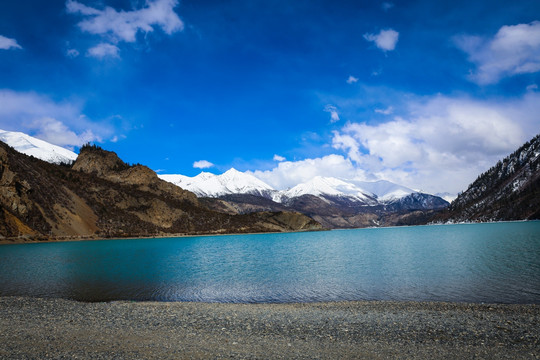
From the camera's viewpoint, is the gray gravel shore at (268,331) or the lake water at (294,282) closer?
the gray gravel shore at (268,331)

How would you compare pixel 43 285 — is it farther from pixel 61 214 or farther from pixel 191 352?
pixel 61 214

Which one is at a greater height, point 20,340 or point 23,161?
point 23,161

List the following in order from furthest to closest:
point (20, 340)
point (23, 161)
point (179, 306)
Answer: point (23, 161)
point (179, 306)
point (20, 340)

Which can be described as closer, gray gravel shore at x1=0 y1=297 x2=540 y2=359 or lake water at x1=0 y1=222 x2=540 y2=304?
gray gravel shore at x1=0 y1=297 x2=540 y2=359

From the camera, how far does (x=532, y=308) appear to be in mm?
23469

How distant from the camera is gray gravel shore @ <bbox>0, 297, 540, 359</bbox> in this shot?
15.0m

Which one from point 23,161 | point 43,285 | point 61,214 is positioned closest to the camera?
point 43,285

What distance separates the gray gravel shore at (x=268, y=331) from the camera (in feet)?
49.3

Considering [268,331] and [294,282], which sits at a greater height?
[268,331]

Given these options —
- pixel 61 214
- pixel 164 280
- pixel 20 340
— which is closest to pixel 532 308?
pixel 20 340

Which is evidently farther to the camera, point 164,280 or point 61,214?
point 61,214

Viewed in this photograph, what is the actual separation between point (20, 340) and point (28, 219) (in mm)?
151178

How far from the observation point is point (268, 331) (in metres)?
19.3

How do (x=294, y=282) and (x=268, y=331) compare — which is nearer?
(x=268, y=331)
